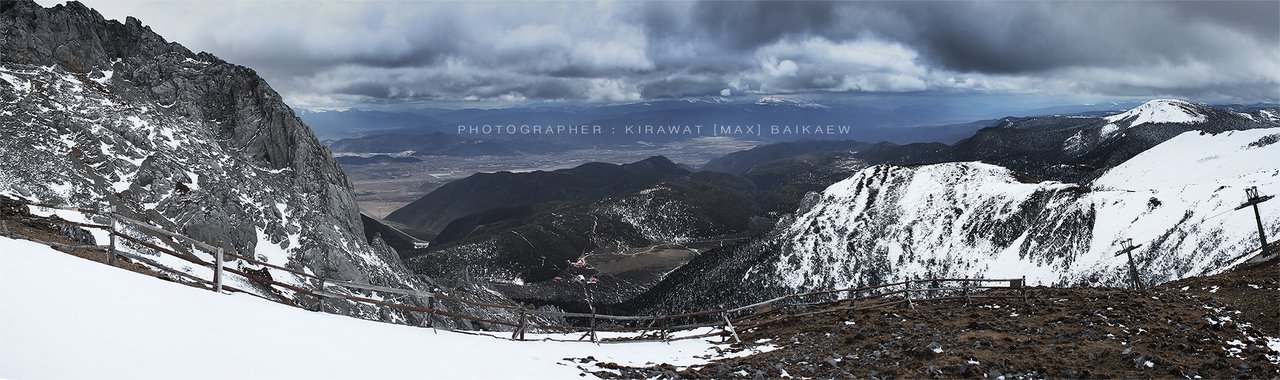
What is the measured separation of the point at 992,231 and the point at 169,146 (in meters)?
149

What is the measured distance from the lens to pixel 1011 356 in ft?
67.1

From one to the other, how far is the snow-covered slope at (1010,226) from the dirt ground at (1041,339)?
36.3 meters

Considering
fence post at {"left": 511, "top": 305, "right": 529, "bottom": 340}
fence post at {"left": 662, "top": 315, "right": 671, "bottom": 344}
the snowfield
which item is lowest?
fence post at {"left": 662, "top": 315, "right": 671, "bottom": 344}

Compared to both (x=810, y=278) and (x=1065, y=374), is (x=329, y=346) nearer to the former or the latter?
(x=1065, y=374)

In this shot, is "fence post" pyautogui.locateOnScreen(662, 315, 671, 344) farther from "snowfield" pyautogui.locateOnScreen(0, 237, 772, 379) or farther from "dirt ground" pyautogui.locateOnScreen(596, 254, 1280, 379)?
"snowfield" pyautogui.locateOnScreen(0, 237, 772, 379)

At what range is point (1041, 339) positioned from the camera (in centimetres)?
2248

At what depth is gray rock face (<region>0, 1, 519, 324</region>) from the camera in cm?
7350

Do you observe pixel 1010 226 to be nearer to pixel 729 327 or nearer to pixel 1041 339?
pixel 1041 339

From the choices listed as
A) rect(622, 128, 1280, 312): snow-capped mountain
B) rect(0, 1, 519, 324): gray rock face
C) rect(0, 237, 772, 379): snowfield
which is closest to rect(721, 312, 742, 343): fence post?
rect(0, 237, 772, 379): snowfield

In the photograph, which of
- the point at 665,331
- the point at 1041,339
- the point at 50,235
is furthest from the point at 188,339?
the point at 1041,339

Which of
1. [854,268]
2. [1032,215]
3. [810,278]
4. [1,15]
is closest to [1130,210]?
[1032,215]

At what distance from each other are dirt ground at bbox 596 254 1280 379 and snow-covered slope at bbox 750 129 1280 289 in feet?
119

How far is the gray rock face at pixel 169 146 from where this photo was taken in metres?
73.5

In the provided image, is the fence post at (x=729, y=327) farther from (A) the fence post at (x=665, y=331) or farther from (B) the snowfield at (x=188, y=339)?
(B) the snowfield at (x=188, y=339)
